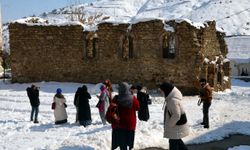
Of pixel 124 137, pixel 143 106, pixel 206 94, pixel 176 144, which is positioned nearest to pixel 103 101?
pixel 143 106

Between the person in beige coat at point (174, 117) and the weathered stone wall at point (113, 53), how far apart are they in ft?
46.0

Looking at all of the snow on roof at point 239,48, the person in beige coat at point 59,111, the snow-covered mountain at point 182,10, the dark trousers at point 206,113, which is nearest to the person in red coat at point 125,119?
the dark trousers at point 206,113

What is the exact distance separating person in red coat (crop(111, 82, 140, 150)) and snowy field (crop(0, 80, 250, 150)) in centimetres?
133

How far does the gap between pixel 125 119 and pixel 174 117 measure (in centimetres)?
117

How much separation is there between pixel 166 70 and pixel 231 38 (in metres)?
36.0

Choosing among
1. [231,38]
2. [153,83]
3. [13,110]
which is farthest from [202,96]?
[231,38]

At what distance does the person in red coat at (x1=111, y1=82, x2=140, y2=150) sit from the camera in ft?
34.2

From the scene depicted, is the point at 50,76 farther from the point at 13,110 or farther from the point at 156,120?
the point at 156,120

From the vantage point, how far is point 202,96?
14984mm

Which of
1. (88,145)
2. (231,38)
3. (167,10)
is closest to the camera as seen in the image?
(88,145)

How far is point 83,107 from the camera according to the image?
1497cm

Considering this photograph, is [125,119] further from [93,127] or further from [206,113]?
[206,113]

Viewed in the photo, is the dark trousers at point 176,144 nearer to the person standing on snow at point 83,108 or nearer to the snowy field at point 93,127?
the snowy field at point 93,127

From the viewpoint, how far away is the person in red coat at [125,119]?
1044 centimetres
